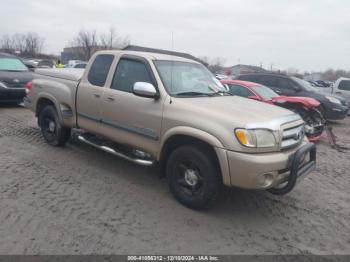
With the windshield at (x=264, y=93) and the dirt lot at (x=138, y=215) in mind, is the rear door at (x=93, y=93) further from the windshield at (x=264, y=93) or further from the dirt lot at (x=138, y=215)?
the windshield at (x=264, y=93)

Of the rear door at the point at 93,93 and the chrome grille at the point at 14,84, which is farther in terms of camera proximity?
the chrome grille at the point at 14,84

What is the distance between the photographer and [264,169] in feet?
12.1

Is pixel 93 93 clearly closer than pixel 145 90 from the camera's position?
No

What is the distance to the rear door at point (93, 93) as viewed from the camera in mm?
5320

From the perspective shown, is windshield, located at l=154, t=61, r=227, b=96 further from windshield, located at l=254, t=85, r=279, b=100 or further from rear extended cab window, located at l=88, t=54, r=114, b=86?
windshield, located at l=254, t=85, r=279, b=100

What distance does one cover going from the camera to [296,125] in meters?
4.31

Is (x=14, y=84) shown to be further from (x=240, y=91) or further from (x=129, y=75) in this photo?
(x=129, y=75)

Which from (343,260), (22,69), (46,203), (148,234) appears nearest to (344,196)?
(343,260)

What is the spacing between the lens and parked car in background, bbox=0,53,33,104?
33.8 ft

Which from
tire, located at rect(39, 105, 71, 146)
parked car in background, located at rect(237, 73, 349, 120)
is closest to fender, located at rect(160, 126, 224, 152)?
tire, located at rect(39, 105, 71, 146)

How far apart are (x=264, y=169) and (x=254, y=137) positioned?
1.17 feet

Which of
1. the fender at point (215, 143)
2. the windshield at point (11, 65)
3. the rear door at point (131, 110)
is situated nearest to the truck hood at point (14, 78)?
the windshield at point (11, 65)

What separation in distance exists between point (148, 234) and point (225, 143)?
1.27 metres

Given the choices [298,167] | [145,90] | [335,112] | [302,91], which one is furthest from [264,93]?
[145,90]
